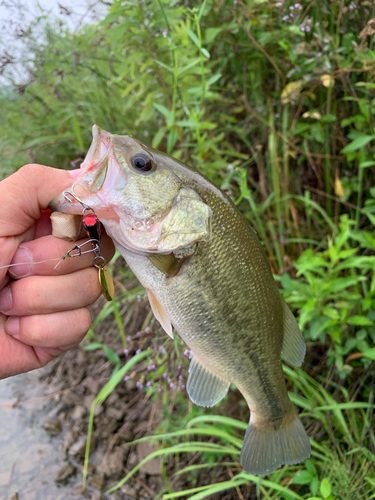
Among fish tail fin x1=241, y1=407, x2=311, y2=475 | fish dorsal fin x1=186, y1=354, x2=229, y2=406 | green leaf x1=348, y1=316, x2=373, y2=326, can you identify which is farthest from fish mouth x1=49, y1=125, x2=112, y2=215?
green leaf x1=348, y1=316, x2=373, y2=326

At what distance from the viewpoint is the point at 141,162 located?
109cm

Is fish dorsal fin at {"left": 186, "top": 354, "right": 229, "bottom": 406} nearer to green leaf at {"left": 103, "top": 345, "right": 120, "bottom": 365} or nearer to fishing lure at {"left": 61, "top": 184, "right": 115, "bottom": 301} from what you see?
fishing lure at {"left": 61, "top": 184, "right": 115, "bottom": 301}

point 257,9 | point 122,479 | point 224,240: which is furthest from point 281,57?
point 122,479

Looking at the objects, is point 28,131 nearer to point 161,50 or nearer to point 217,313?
point 161,50

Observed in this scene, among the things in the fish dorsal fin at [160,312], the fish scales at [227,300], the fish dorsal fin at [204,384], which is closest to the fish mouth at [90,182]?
the fish scales at [227,300]

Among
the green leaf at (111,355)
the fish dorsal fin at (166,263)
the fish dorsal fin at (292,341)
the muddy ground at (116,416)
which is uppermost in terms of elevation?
the fish dorsal fin at (166,263)

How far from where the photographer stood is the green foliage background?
169 cm

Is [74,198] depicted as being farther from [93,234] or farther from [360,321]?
[360,321]

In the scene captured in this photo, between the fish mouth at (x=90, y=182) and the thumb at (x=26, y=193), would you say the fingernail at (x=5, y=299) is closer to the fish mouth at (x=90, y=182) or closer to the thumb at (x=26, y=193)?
the thumb at (x=26, y=193)

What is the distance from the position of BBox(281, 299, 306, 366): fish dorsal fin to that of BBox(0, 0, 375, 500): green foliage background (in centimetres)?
27

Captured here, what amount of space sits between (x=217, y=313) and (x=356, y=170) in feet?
5.63

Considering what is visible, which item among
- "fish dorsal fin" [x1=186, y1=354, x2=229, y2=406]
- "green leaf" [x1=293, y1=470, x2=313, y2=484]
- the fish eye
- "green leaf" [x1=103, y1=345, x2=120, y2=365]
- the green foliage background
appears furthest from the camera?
"green leaf" [x1=103, y1=345, x2=120, y2=365]

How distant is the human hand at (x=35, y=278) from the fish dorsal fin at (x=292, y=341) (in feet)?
2.42

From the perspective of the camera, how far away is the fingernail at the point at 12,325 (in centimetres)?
113
